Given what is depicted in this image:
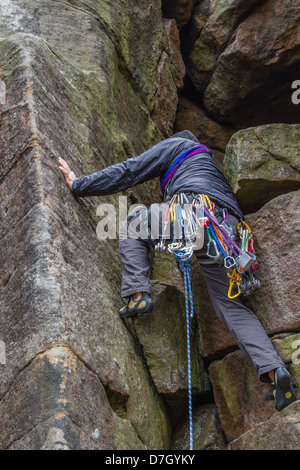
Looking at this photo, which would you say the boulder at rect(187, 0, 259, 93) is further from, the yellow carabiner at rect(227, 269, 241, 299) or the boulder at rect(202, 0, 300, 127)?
the yellow carabiner at rect(227, 269, 241, 299)

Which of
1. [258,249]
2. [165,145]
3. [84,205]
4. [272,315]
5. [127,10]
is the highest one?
[127,10]

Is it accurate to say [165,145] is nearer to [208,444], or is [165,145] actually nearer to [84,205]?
[84,205]

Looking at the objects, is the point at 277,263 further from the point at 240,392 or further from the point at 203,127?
the point at 203,127

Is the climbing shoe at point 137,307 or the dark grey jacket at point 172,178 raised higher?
the dark grey jacket at point 172,178

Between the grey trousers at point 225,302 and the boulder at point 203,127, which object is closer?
the grey trousers at point 225,302

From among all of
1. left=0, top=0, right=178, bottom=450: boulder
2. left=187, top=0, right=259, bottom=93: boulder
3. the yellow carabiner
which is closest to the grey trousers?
the yellow carabiner

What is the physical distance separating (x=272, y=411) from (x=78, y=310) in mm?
1868

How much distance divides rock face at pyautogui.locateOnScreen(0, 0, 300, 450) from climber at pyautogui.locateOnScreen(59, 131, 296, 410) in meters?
0.18

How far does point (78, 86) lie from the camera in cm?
640

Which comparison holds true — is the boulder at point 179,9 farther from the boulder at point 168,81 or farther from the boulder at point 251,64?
the boulder at point 251,64

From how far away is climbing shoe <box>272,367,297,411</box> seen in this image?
4.58 meters

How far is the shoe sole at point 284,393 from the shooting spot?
459 centimetres

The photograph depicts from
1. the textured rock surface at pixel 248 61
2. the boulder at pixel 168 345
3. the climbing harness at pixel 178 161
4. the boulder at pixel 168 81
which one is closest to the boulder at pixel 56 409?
the boulder at pixel 168 345

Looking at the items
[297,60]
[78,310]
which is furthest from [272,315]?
[297,60]
